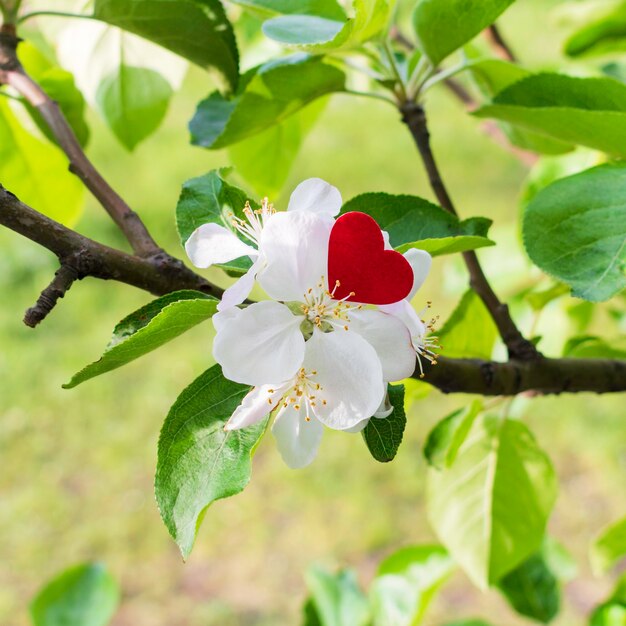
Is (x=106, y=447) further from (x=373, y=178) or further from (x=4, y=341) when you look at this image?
(x=373, y=178)

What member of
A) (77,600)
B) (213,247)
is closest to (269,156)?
(213,247)

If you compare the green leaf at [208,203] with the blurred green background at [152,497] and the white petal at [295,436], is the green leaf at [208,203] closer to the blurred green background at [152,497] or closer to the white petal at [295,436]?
the white petal at [295,436]

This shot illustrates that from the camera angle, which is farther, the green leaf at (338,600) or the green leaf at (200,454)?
the green leaf at (338,600)

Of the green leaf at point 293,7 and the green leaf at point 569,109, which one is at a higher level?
the green leaf at point 293,7

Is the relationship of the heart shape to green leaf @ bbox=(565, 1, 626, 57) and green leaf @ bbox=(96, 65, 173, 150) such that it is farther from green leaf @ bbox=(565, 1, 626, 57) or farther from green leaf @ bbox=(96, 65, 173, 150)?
green leaf @ bbox=(565, 1, 626, 57)

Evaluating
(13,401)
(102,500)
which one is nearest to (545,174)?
(102,500)

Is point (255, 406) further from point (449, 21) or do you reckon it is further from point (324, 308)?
point (449, 21)

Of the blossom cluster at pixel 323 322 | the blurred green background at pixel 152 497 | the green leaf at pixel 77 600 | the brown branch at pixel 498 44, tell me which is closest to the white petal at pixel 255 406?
the blossom cluster at pixel 323 322

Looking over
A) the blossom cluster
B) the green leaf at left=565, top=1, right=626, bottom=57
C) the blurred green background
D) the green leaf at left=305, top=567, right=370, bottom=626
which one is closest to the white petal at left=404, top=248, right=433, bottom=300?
the blossom cluster
